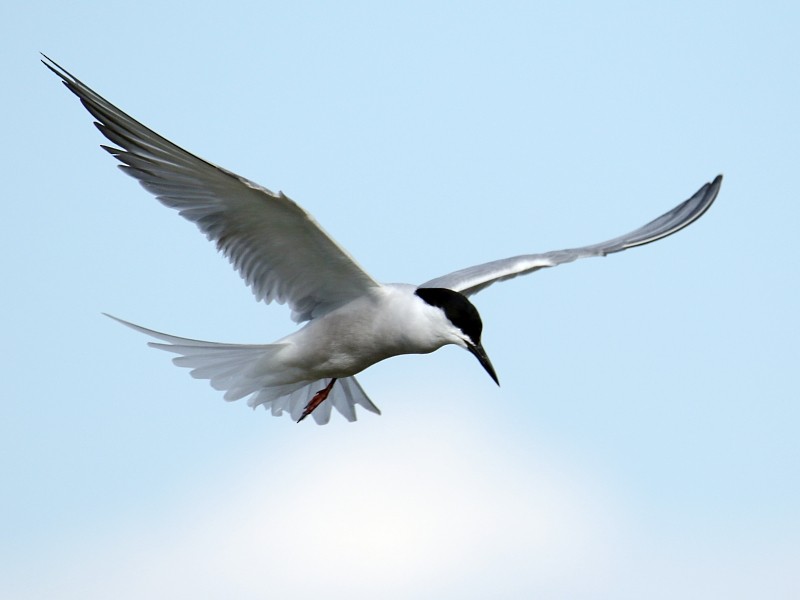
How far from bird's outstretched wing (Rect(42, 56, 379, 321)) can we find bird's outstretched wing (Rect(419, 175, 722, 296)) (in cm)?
89

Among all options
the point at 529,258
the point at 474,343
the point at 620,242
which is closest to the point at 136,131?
the point at 474,343

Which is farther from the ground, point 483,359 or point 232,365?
point 232,365

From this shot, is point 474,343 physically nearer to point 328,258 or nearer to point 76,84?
point 328,258

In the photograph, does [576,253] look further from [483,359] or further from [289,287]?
[289,287]

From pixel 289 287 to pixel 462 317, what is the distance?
1.20 metres

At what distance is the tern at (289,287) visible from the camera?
7.28 meters

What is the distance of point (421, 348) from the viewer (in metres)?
7.70

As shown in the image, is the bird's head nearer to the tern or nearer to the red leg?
the tern

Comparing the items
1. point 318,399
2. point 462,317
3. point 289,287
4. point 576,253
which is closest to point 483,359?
point 462,317

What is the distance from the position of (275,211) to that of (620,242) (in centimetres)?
289

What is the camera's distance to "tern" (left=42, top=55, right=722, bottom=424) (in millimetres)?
7281

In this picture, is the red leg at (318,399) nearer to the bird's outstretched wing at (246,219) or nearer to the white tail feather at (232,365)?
the white tail feather at (232,365)

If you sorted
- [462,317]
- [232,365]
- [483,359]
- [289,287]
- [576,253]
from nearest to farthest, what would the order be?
[462,317] → [483,359] → [289,287] → [232,365] → [576,253]

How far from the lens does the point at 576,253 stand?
8.93m
